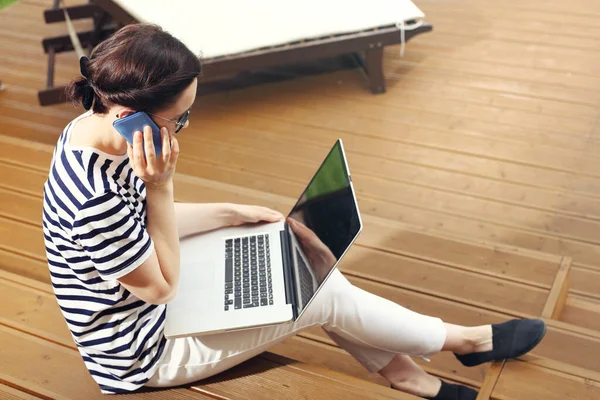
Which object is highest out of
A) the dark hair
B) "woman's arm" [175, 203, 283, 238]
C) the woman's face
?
the dark hair

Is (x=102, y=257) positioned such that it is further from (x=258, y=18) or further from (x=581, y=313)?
(x=258, y=18)

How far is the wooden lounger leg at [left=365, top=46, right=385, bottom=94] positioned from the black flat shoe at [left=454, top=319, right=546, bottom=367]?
1.99 meters

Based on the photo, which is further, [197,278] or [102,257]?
[197,278]

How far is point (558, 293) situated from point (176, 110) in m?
1.22

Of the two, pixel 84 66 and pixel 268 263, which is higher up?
pixel 84 66

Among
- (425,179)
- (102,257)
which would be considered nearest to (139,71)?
(102,257)

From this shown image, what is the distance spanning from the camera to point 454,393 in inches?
68.3

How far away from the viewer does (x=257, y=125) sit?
3.34 metres

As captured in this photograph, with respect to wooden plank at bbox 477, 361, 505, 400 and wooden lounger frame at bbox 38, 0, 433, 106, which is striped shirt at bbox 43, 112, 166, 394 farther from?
wooden lounger frame at bbox 38, 0, 433, 106

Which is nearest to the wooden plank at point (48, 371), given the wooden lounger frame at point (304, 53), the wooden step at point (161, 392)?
the wooden step at point (161, 392)

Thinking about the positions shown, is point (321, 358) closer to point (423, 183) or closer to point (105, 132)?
point (105, 132)

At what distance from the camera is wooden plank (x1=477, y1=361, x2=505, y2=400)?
58.7 inches

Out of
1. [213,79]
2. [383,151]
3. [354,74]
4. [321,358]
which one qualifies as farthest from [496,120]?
[321,358]

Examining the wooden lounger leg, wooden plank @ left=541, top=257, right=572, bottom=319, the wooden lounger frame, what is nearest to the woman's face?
wooden plank @ left=541, top=257, right=572, bottom=319
